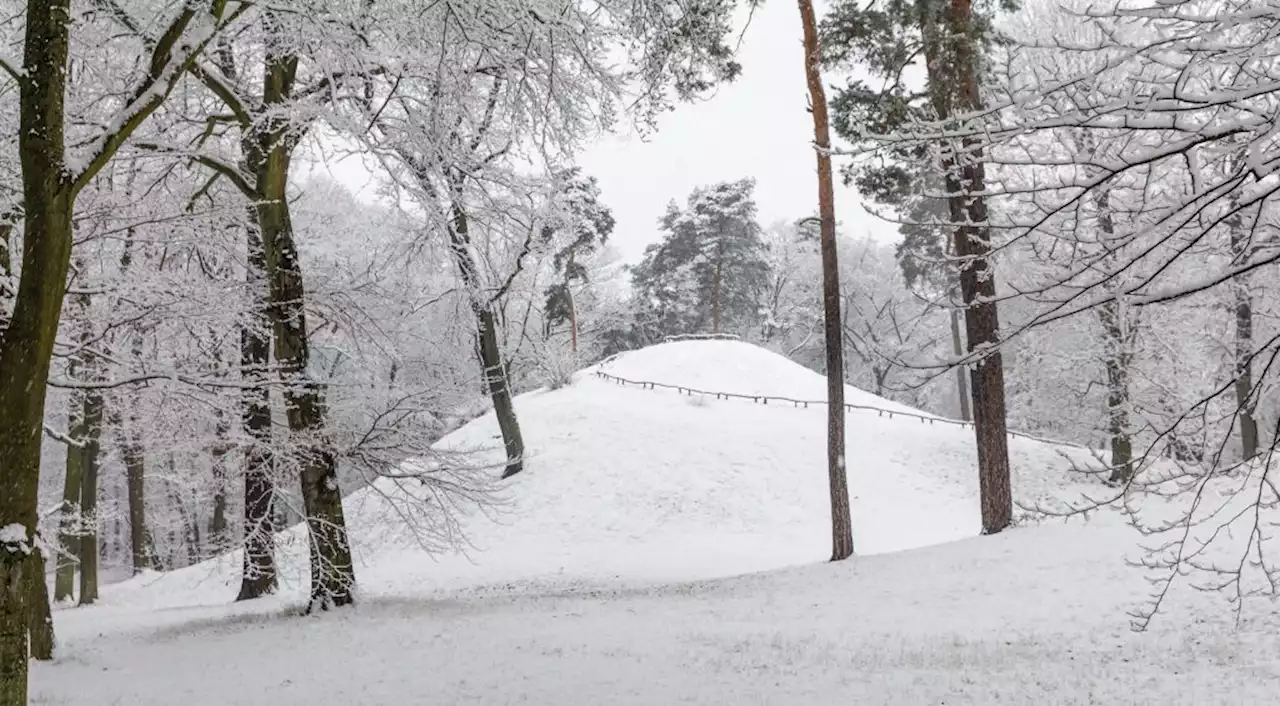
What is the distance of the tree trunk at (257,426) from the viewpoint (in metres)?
8.91

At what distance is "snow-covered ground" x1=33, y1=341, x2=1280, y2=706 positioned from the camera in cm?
601

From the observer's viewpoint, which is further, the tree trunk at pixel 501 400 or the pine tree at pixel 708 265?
the pine tree at pixel 708 265

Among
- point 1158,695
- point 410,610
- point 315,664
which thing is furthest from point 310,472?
point 1158,695

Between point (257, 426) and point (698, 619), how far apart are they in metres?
6.54

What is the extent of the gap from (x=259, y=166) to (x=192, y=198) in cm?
147

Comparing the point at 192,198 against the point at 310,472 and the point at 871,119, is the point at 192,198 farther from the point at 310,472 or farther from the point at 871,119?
→ the point at 871,119

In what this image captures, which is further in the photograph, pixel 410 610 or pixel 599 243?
pixel 599 243

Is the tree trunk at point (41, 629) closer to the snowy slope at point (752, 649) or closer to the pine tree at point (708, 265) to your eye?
the snowy slope at point (752, 649)

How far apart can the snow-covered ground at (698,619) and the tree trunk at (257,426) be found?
24.7 inches

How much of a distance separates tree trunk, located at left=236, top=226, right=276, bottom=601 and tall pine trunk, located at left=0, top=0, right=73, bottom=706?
10.00ft

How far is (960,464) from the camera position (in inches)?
906

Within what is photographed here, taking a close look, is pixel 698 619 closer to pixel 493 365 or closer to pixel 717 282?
pixel 493 365

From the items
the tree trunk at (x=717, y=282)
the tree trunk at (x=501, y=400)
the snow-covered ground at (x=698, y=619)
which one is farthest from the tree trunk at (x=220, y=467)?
the tree trunk at (x=717, y=282)

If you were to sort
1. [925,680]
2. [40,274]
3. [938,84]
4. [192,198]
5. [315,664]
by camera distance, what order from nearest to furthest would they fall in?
[40,274], [925,680], [315,664], [192,198], [938,84]
